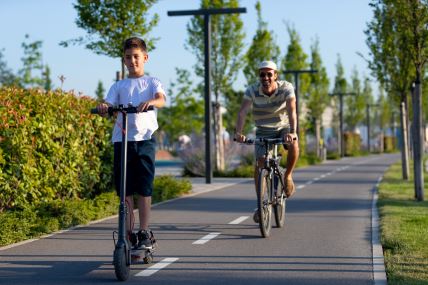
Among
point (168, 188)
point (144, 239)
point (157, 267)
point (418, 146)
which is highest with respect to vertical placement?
point (418, 146)

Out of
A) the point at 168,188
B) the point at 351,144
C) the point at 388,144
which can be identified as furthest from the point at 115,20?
the point at 388,144

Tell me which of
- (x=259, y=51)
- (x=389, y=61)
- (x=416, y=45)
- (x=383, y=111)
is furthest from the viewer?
(x=383, y=111)

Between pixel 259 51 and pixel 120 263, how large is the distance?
103 feet

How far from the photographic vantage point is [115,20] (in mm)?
17656

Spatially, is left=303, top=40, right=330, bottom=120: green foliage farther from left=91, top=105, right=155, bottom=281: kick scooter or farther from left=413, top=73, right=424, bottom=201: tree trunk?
left=91, top=105, right=155, bottom=281: kick scooter

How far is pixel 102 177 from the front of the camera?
43.4 ft

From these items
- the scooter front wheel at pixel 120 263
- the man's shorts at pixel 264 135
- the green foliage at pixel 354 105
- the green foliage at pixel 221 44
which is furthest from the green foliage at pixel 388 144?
the scooter front wheel at pixel 120 263

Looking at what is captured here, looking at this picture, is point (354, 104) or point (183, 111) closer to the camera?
point (183, 111)

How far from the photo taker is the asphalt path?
6512 millimetres

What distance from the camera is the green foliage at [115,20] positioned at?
57.9 ft

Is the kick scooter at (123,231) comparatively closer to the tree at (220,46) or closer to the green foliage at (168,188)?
the green foliage at (168,188)

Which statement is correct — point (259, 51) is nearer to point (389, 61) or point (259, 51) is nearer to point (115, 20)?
point (389, 61)

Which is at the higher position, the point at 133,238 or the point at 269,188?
the point at 269,188

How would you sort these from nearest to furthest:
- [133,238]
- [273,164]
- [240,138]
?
1. [133,238]
2. [240,138]
3. [273,164]
